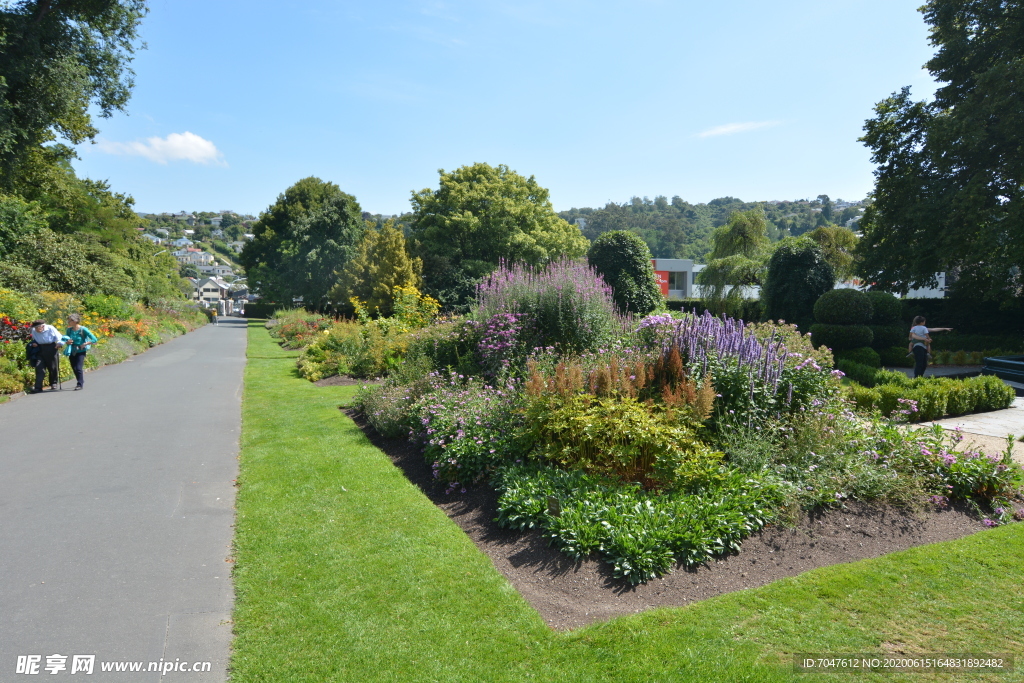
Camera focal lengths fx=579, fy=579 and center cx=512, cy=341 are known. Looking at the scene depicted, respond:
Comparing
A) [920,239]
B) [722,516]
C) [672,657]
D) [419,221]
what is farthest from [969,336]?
[419,221]

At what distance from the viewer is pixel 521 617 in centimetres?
374

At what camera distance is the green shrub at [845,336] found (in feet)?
55.4

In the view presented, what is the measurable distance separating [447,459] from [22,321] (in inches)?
498

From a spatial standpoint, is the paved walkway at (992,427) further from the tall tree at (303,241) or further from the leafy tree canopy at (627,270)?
the tall tree at (303,241)

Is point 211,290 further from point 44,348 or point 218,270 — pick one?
point 44,348

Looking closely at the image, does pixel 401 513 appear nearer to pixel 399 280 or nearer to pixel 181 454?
pixel 181 454

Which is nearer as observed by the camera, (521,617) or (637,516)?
(521,617)

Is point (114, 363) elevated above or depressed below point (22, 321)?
below

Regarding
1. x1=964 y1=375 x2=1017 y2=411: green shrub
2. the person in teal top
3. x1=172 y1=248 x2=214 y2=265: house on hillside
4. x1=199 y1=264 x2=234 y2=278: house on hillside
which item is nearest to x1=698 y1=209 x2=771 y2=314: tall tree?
x1=964 y1=375 x2=1017 y2=411: green shrub

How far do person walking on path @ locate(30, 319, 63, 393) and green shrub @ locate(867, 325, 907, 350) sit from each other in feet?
72.1

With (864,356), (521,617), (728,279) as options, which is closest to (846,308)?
(864,356)

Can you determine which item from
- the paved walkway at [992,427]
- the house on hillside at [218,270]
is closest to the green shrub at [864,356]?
the paved walkway at [992,427]

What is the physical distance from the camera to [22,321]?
13219 millimetres

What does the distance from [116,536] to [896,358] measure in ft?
66.7
